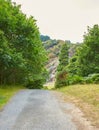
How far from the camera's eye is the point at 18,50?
3944cm

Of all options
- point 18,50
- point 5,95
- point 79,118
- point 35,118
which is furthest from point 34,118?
point 18,50

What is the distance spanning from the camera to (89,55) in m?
46.4

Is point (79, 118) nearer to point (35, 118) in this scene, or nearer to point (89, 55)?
point (35, 118)

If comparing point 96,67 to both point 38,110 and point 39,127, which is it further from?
point 39,127

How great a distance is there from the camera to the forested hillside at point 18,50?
34.2 metres

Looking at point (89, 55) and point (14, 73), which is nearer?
point (14, 73)

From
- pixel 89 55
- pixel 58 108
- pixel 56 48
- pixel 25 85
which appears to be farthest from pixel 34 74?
A: pixel 56 48

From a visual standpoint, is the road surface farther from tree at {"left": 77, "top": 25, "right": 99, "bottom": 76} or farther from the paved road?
tree at {"left": 77, "top": 25, "right": 99, "bottom": 76}

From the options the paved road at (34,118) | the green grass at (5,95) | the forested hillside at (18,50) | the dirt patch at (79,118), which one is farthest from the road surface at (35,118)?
the forested hillside at (18,50)

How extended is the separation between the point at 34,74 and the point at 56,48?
317 ft

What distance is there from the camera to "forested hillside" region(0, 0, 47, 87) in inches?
1345

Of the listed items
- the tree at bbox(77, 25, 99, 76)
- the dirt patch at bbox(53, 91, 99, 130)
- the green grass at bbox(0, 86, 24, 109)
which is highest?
the tree at bbox(77, 25, 99, 76)

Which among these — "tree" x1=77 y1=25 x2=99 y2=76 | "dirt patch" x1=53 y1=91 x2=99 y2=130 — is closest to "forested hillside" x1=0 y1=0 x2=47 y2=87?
"tree" x1=77 y1=25 x2=99 y2=76

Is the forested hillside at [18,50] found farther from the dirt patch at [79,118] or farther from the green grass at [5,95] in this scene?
the dirt patch at [79,118]
